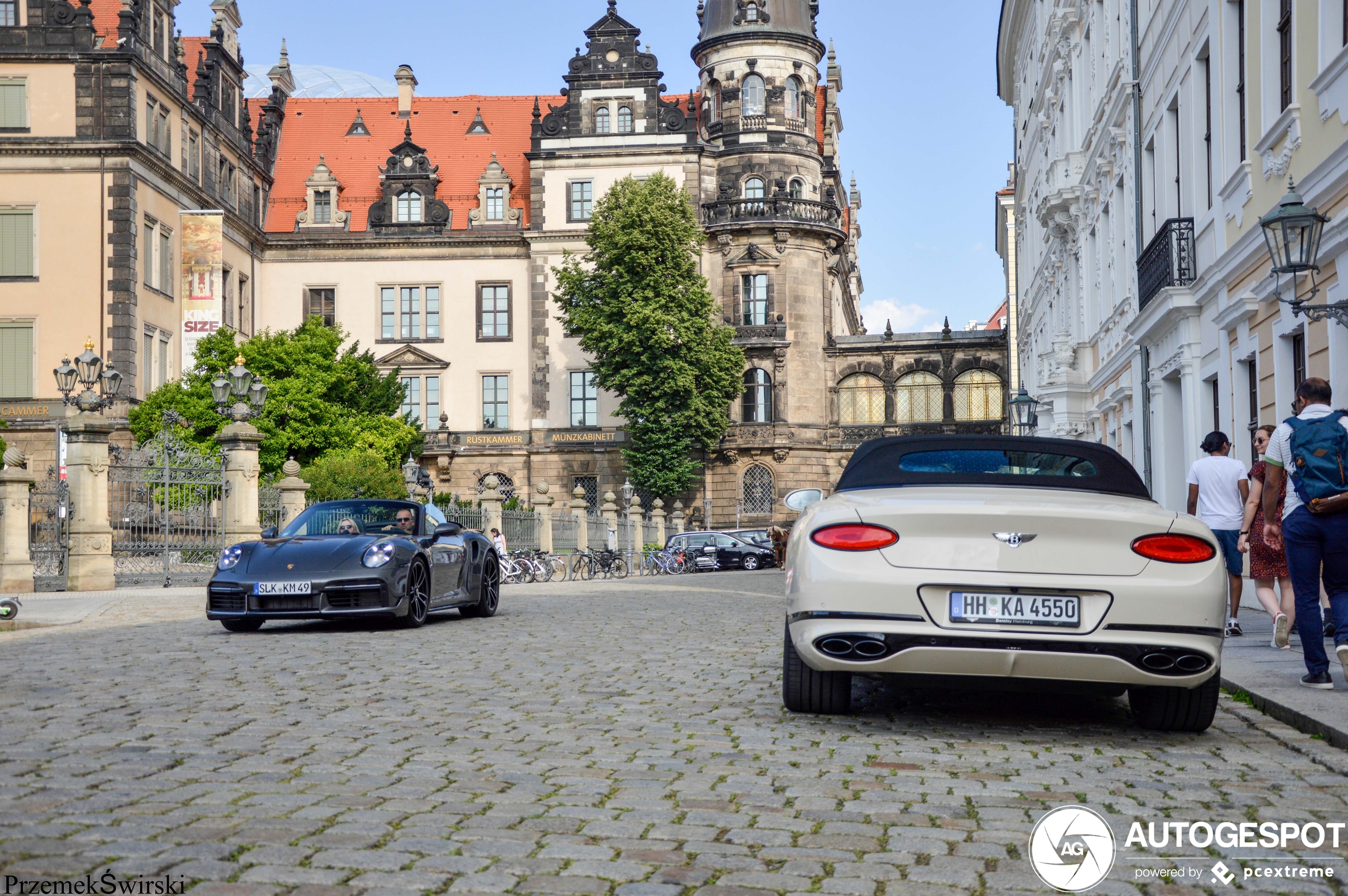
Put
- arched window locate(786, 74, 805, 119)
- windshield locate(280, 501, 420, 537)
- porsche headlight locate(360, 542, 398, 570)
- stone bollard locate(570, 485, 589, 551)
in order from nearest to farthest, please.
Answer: porsche headlight locate(360, 542, 398, 570)
windshield locate(280, 501, 420, 537)
stone bollard locate(570, 485, 589, 551)
arched window locate(786, 74, 805, 119)

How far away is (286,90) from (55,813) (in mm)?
71025

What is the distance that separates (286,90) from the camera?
71.1 metres

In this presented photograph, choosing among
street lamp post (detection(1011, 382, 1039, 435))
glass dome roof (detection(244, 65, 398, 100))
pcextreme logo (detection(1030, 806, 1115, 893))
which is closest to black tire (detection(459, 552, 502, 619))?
pcextreme logo (detection(1030, 806, 1115, 893))

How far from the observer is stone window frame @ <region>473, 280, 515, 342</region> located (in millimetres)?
64125

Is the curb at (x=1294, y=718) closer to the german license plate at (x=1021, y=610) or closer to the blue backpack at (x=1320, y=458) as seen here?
the blue backpack at (x=1320, y=458)

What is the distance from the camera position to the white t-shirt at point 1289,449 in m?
8.68

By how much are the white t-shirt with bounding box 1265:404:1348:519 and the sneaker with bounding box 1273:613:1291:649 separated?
2.45m

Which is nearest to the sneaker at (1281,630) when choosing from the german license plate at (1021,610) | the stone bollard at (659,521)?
the german license plate at (1021,610)

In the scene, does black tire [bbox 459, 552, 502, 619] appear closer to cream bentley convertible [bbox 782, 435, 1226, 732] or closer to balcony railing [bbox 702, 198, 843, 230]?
cream bentley convertible [bbox 782, 435, 1226, 732]

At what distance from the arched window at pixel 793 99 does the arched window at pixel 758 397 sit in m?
11.3

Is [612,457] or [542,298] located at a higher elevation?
[542,298]

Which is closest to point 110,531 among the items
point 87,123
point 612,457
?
point 87,123

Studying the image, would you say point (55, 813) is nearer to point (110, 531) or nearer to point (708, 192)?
point (110, 531)

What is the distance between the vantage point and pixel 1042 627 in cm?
672
